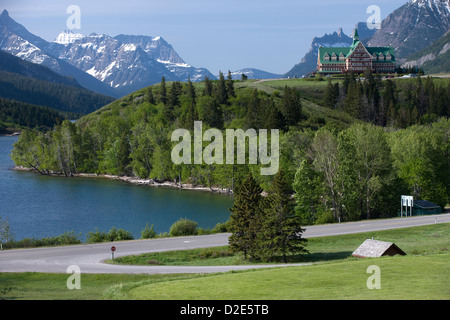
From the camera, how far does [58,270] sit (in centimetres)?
3036

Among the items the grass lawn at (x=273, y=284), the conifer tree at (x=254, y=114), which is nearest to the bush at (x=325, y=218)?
the grass lawn at (x=273, y=284)

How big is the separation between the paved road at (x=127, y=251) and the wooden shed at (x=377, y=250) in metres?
6.35

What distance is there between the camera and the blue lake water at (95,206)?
2170 inches

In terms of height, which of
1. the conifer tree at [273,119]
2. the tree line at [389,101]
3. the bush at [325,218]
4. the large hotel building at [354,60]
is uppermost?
the large hotel building at [354,60]

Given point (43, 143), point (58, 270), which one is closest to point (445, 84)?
point (43, 143)

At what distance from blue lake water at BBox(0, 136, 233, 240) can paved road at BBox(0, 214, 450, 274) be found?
1163 centimetres

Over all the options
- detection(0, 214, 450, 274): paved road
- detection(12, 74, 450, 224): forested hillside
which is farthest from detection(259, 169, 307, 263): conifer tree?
detection(12, 74, 450, 224): forested hillside

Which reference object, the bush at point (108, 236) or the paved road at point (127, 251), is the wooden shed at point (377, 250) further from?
the bush at point (108, 236)

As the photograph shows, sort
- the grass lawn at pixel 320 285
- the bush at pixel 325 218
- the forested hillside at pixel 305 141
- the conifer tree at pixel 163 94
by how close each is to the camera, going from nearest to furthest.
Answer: the grass lawn at pixel 320 285, the bush at pixel 325 218, the forested hillside at pixel 305 141, the conifer tree at pixel 163 94

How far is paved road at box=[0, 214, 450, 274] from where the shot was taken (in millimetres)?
30188

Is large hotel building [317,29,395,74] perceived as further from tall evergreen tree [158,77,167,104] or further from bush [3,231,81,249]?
bush [3,231,81,249]
